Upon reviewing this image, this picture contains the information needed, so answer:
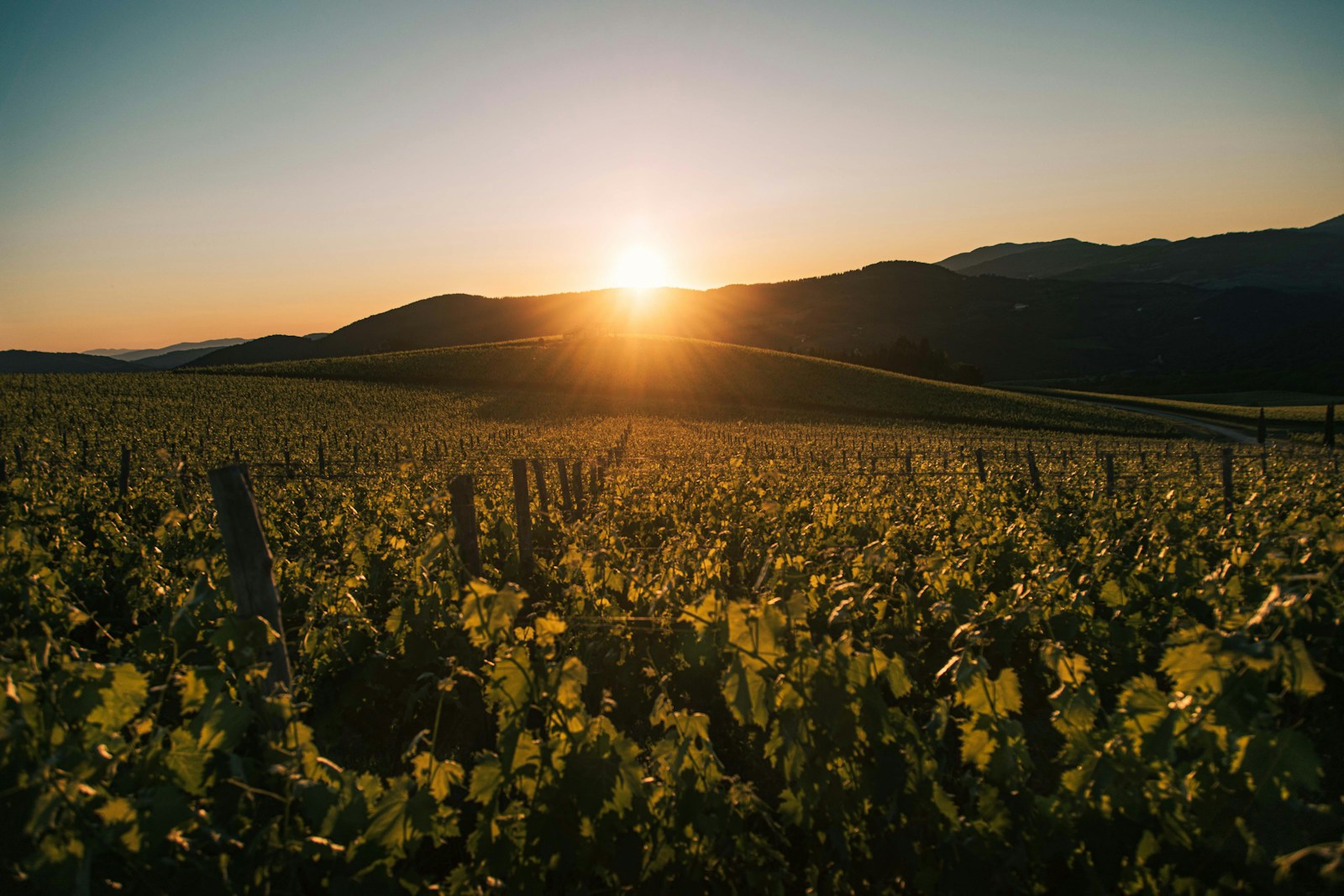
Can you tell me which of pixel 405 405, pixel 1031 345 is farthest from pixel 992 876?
pixel 1031 345

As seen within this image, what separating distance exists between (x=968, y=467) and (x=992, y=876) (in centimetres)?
1564

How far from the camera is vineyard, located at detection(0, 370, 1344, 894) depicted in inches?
97.7

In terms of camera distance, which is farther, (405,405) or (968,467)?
(405,405)

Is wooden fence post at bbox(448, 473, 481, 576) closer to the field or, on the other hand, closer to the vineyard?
the vineyard

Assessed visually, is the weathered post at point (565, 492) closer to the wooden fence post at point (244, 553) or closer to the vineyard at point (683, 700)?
the vineyard at point (683, 700)

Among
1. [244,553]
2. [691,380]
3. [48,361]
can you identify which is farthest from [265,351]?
[244,553]

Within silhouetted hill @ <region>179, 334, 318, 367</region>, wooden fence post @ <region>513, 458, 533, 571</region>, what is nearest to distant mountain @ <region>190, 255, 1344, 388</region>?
silhouetted hill @ <region>179, 334, 318, 367</region>

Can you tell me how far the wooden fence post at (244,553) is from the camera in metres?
3.53

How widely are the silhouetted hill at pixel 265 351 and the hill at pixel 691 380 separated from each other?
226 feet

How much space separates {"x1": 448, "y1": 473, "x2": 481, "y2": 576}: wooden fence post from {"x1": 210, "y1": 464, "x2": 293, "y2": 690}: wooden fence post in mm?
2679

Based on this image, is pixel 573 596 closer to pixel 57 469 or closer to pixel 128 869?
pixel 128 869

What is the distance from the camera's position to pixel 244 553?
11.7ft

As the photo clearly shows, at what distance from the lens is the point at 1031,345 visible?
5295 inches

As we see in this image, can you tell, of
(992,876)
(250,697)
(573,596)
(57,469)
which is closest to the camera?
(992,876)
